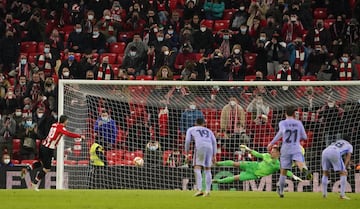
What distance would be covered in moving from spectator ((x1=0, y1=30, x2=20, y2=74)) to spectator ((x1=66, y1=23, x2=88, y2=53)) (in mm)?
1639

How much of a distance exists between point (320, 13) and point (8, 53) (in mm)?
9956

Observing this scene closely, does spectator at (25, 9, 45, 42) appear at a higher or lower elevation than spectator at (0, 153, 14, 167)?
higher

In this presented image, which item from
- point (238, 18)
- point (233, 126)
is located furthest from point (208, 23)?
point (233, 126)

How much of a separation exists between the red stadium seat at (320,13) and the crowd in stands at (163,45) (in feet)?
0.10

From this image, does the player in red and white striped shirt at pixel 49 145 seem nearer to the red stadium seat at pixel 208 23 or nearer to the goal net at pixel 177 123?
the goal net at pixel 177 123

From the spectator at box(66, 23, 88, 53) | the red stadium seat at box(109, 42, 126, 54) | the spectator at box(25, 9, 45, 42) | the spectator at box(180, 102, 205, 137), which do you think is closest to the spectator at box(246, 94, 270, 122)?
the spectator at box(180, 102, 205, 137)

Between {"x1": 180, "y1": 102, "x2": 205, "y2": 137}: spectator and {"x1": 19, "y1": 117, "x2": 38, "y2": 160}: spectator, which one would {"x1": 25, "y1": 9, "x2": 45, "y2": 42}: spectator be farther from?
{"x1": 180, "y1": 102, "x2": 205, "y2": 137}: spectator

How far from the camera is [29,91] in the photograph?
108ft

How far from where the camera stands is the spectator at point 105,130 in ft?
94.3

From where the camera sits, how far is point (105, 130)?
95.1 feet

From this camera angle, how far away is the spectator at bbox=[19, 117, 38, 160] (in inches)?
1223

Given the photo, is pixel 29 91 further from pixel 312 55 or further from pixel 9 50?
pixel 312 55

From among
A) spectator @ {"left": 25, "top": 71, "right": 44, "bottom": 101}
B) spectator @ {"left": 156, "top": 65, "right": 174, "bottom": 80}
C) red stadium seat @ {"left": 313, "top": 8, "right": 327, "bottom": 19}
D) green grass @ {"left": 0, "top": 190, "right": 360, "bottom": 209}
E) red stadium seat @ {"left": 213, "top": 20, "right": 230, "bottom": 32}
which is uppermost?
red stadium seat @ {"left": 313, "top": 8, "right": 327, "bottom": 19}

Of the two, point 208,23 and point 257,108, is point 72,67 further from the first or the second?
point 257,108
